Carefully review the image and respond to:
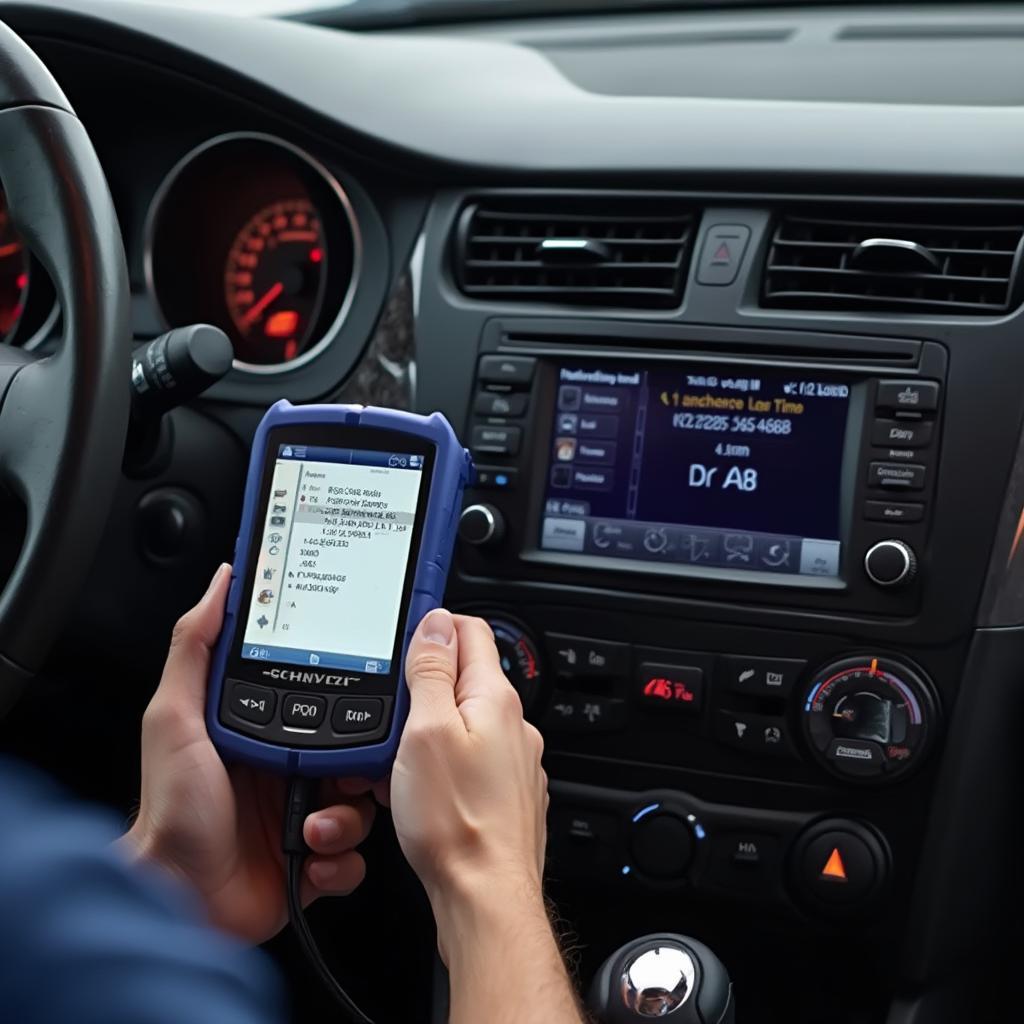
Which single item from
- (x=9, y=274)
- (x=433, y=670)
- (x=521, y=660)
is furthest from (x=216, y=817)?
(x=9, y=274)

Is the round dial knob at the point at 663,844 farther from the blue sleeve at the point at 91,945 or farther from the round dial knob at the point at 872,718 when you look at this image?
the blue sleeve at the point at 91,945

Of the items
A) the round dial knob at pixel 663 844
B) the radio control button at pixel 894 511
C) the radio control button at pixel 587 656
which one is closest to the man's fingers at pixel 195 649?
the radio control button at pixel 587 656

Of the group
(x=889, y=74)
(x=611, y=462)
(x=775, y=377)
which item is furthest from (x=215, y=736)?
(x=889, y=74)

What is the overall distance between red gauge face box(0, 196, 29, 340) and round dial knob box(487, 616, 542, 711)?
2.63ft

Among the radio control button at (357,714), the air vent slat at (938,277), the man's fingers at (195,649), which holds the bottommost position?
the radio control button at (357,714)

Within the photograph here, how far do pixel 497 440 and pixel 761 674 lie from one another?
1.27 feet

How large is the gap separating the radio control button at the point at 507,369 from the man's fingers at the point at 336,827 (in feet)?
1.80

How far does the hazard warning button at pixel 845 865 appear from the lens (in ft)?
5.57

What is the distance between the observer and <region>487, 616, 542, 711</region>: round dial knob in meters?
1.78

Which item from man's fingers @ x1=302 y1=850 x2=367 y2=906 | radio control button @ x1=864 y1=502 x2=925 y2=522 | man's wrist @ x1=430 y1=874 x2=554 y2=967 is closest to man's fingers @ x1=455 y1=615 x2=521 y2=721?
man's wrist @ x1=430 y1=874 x2=554 y2=967

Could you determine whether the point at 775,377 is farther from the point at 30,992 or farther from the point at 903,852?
the point at 30,992

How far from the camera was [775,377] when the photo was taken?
1711mm

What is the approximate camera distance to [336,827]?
1.41 metres

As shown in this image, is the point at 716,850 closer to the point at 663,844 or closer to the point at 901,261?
the point at 663,844
